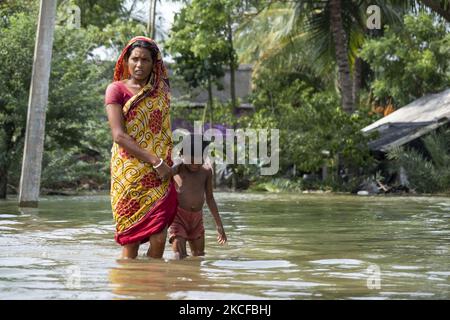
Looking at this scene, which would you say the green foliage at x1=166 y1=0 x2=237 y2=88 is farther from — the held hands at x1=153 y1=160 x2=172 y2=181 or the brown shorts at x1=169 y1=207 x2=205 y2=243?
the held hands at x1=153 y1=160 x2=172 y2=181

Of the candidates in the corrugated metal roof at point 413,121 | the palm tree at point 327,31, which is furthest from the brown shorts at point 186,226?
the palm tree at point 327,31

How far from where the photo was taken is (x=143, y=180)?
7523 millimetres

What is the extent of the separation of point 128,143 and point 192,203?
4.29ft

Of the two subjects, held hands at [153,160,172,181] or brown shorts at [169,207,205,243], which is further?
brown shorts at [169,207,205,243]

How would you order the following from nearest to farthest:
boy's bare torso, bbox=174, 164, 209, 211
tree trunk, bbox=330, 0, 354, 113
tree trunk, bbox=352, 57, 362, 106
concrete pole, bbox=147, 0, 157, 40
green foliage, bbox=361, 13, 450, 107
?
1. boy's bare torso, bbox=174, 164, 209, 211
2. tree trunk, bbox=330, 0, 354, 113
3. green foliage, bbox=361, 13, 450, 107
4. tree trunk, bbox=352, 57, 362, 106
5. concrete pole, bbox=147, 0, 157, 40

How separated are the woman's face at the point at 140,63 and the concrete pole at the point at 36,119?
873 centimetres

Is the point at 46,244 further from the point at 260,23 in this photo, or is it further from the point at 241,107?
the point at 241,107

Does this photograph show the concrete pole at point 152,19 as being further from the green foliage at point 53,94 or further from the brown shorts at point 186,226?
the brown shorts at point 186,226

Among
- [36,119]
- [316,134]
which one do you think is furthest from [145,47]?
[316,134]

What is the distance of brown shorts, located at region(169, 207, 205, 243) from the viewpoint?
845 centimetres

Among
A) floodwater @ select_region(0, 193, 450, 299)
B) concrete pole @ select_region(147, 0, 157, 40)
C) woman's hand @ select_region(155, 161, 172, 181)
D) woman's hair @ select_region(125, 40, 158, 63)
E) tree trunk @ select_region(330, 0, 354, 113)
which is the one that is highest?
concrete pole @ select_region(147, 0, 157, 40)

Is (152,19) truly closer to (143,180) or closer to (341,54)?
(341,54)

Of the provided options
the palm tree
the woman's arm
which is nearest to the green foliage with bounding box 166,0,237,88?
the palm tree

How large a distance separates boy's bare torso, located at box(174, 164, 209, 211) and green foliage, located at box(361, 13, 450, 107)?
23.2 m
